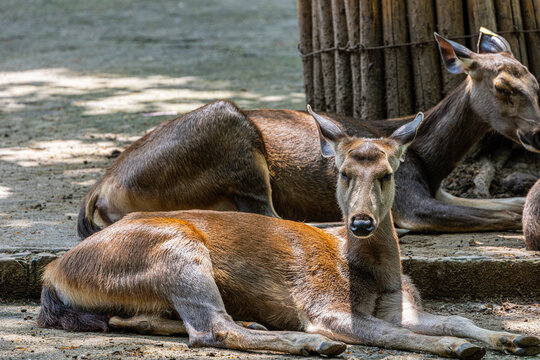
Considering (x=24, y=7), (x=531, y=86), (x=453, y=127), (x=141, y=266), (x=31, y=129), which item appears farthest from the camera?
(x=24, y=7)

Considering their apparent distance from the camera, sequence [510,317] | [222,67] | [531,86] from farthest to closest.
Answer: [222,67]
[531,86]
[510,317]

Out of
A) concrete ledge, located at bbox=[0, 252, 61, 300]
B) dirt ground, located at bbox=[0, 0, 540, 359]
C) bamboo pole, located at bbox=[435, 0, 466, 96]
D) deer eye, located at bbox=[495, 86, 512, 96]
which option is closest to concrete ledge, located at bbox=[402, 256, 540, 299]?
dirt ground, located at bbox=[0, 0, 540, 359]

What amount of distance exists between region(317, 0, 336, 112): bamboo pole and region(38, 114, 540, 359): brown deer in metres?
3.13

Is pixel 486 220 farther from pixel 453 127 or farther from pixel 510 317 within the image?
pixel 510 317

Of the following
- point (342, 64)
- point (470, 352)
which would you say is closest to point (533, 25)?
point (342, 64)

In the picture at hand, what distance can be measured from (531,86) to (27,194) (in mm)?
4725

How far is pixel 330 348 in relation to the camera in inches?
184

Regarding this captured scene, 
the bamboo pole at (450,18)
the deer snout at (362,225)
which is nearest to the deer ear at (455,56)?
the bamboo pole at (450,18)

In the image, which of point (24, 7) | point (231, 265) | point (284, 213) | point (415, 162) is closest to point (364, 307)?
point (231, 265)

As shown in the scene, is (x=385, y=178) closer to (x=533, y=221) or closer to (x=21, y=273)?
(x=533, y=221)

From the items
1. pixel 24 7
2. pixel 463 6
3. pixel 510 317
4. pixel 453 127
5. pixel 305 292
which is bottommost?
pixel 510 317

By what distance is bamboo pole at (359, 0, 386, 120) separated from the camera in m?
8.32

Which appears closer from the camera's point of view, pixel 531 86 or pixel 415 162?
pixel 531 86

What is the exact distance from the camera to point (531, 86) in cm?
718
